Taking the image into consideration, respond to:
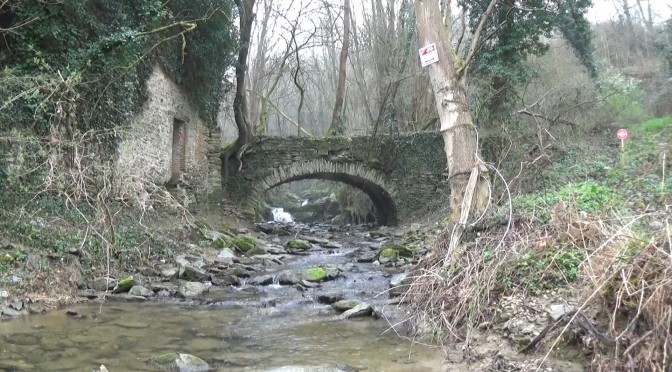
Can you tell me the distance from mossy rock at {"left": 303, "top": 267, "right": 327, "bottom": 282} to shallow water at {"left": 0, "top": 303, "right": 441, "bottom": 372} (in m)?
1.83

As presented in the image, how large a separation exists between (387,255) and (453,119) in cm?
402

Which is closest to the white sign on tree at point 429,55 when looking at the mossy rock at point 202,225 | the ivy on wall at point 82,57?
the ivy on wall at point 82,57

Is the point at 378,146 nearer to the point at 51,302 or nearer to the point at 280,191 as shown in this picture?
the point at 51,302

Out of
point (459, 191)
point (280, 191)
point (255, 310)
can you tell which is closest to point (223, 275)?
point (255, 310)

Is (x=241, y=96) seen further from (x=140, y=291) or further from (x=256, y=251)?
(x=140, y=291)

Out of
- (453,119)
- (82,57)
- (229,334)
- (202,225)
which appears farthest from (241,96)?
(229,334)

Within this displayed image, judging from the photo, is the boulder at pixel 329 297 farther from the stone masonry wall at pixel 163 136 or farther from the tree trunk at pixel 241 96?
the tree trunk at pixel 241 96

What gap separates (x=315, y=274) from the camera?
809 centimetres

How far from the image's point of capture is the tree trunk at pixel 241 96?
13.5 meters

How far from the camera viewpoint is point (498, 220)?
527cm

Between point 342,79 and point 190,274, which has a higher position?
point 342,79

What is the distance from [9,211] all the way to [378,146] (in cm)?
1044

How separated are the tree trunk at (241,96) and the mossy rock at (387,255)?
20.9 feet

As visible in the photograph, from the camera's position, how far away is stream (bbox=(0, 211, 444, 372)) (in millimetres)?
4141
